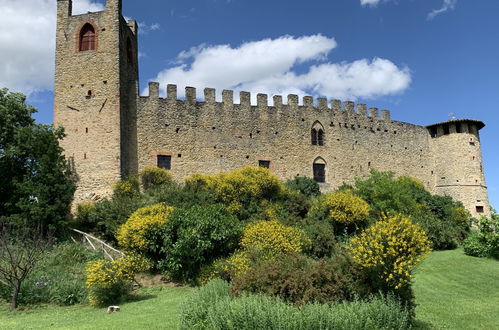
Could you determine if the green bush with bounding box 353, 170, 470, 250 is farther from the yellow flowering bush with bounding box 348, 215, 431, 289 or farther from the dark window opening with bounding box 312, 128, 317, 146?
the yellow flowering bush with bounding box 348, 215, 431, 289

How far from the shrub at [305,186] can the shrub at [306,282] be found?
14515 mm

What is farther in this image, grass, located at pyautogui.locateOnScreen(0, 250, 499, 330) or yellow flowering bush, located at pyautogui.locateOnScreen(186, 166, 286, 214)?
yellow flowering bush, located at pyautogui.locateOnScreen(186, 166, 286, 214)

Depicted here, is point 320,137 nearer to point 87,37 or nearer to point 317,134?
point 317,134

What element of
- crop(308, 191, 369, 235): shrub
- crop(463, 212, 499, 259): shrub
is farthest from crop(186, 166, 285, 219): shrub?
crop(463, 212, 499, 259): shrub

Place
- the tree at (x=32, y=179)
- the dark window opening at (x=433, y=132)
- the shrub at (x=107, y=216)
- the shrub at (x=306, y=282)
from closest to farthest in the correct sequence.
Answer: the shrub at (x=306, y=282)
the tree at (x=32, y=179)
the shrub at (x=107, y=216)
the dark window opening at (x=433, y=132)

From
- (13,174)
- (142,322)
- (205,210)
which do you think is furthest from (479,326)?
(13,174)

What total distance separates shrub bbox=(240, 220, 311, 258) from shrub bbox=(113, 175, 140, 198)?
24.9 feet

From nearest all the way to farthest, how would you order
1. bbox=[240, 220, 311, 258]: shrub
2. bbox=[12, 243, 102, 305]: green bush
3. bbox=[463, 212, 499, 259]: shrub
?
bbox=[12, 243, 102, 305]: green bush < bbox=[240, 220, 311, 258]: shrub < bbox=[463, 212, 499, 259]: shrub

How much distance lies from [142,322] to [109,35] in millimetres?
17265

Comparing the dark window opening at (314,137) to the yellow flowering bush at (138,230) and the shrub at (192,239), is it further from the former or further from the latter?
the yellow flowering bush at (138,230)

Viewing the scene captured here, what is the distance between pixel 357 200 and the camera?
20.0 metres

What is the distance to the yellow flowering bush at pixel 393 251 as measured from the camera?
871 cm

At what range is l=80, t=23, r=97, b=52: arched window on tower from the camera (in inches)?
901

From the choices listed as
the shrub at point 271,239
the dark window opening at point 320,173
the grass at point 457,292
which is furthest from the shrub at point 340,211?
the dark window opening at point 320,173
